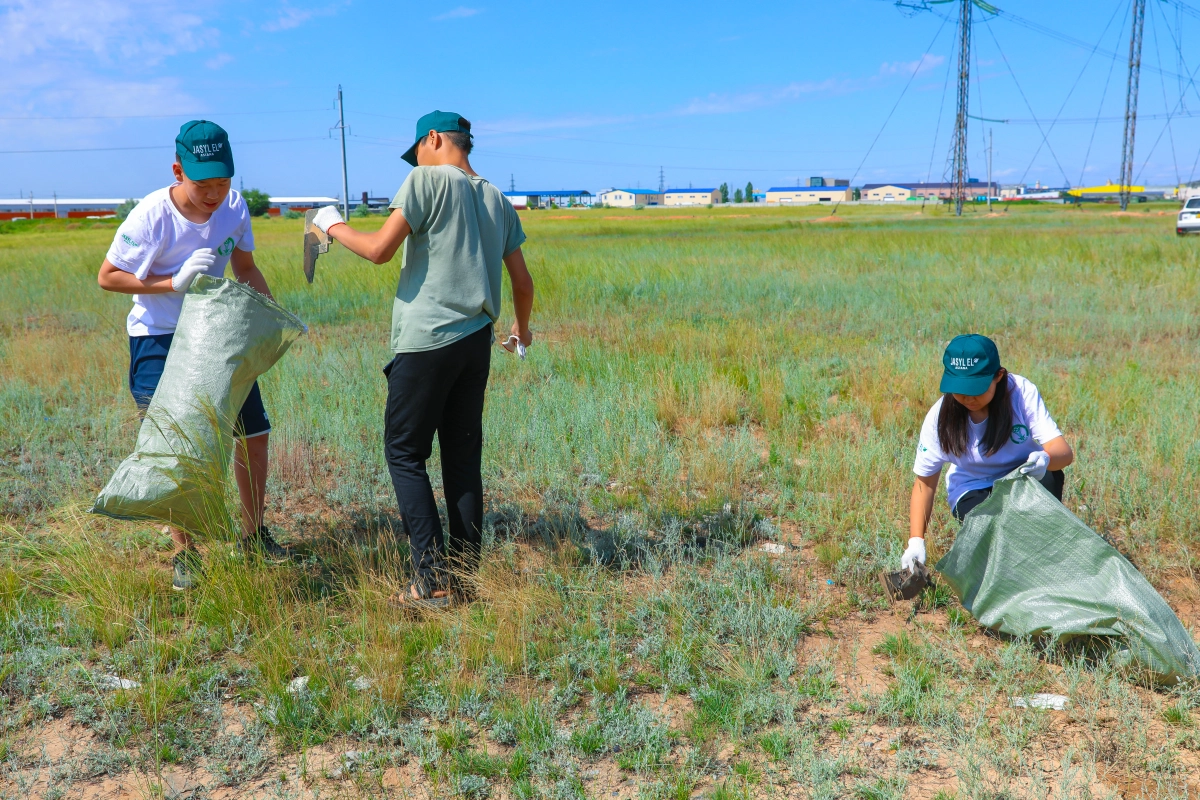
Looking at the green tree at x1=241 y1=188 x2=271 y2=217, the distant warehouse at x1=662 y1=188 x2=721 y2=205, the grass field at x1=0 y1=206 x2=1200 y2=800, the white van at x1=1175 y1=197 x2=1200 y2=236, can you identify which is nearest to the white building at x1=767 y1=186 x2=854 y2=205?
the distant warehouse at x1=662 y1=188 x2=721 y2=205

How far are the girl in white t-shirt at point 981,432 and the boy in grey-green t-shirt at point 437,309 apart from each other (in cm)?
168

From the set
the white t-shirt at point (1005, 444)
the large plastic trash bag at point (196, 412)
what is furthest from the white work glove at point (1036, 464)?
the large plastic trash bag at point (196, 412)

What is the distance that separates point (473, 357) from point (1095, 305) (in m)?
9.32

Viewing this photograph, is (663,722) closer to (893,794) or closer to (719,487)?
(893,794)

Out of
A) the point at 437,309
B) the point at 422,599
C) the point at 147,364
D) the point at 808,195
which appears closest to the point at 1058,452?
the point at 437,309

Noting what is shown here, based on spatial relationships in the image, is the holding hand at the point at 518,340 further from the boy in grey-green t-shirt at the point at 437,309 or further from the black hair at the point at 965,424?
the black hair at the point at 965,424

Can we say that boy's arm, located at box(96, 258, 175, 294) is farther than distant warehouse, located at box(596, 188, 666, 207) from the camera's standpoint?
No

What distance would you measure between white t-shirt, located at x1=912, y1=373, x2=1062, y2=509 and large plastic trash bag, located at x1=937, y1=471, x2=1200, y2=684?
30 centimetres

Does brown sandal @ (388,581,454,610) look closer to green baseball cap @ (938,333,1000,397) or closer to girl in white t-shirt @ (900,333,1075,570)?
girl in white t-shirt @ (900,333,1075,570)

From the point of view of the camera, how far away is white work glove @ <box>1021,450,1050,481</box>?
284 centimetres

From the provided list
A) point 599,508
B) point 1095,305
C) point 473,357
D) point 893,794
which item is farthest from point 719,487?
point 1095,305

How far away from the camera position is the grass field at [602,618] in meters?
2.28

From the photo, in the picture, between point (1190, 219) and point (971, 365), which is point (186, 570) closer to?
point (971, 365)

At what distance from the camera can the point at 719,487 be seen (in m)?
4.38
